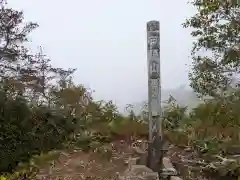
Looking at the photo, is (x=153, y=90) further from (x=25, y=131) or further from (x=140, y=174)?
(x=25, y=131)

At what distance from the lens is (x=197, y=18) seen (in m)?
10.5

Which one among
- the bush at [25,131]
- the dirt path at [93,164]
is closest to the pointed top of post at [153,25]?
the dirt path at [93,164]

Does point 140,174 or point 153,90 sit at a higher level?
point 153,90

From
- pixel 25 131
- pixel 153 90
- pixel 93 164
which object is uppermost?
pixel 153 90

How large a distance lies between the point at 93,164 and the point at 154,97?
1.54 m

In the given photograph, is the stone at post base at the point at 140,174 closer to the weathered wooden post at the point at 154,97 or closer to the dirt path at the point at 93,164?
the weathered wooden post at the point at 154,97

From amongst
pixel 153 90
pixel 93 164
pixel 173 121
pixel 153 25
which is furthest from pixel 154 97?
pixel 173 121

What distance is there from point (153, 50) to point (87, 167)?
210 cm

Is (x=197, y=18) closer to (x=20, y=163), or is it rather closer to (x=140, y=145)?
(x=140, y=145)

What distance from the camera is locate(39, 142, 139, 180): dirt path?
623cm

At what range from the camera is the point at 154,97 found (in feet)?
19.9

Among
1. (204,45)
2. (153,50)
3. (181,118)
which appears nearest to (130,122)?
(181,118)

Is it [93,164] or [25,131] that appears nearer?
[93,164]

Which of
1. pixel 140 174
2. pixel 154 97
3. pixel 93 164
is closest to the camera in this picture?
pixel 140 174
